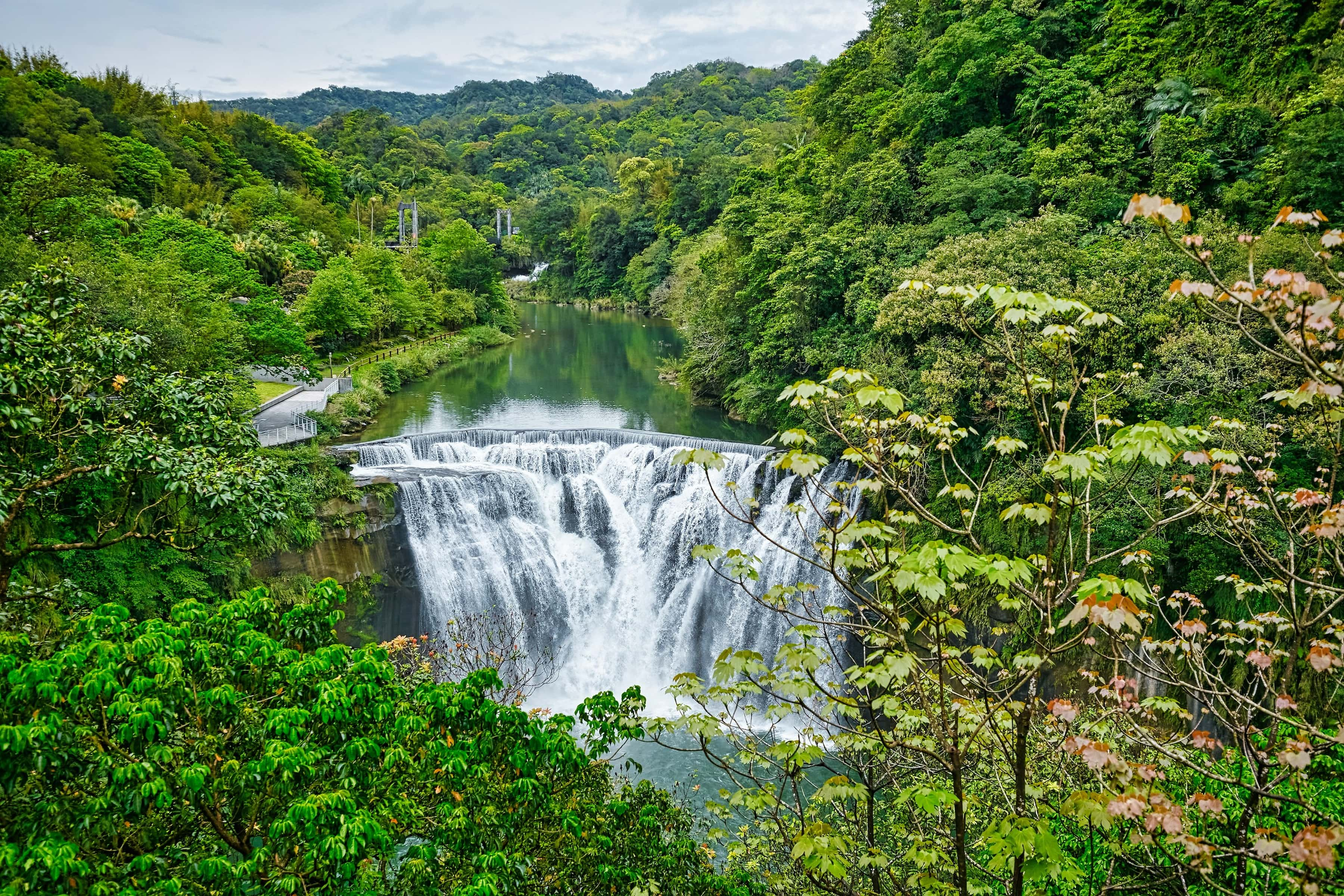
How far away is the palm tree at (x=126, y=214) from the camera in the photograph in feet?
84.3

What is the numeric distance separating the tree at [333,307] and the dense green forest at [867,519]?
0.60 ft

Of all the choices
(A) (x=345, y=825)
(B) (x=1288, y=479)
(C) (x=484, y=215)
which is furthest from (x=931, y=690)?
(C) (x=484, y=215)

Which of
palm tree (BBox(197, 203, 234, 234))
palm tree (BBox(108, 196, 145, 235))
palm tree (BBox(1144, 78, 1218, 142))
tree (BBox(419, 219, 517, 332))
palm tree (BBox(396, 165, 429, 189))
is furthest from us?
palm tree (BBox(396, 165, 429, 189))

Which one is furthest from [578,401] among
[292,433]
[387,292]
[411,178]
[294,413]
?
[411,178]

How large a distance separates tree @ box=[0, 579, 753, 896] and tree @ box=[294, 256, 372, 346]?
2589cm

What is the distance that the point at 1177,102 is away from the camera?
17.9m

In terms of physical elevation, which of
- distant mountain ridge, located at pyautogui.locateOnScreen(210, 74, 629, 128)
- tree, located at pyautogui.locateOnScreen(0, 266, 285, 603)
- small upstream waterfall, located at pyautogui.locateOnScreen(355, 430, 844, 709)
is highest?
distant mountain ridge, located at pyautogui.locateOnScreen(210, 74, 629, 128)

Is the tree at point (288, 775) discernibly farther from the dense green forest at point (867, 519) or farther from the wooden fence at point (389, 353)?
the wooden fence at point (389, 353)

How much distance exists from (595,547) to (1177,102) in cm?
1825

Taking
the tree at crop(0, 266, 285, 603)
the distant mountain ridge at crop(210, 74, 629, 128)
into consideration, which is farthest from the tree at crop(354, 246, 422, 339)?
the distant mountain ridge at crop(210, 74, 629, 128)

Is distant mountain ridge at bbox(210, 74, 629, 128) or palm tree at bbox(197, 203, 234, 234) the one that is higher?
distant mountain ridge at bbox(210, 74, 629, 128)

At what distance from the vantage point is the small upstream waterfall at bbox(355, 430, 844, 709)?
16.6m

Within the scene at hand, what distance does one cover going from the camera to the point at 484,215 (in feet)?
254

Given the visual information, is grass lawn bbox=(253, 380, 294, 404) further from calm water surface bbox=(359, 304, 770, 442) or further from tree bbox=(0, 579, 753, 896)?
tree bbox=(0, 579, 753, 896)
